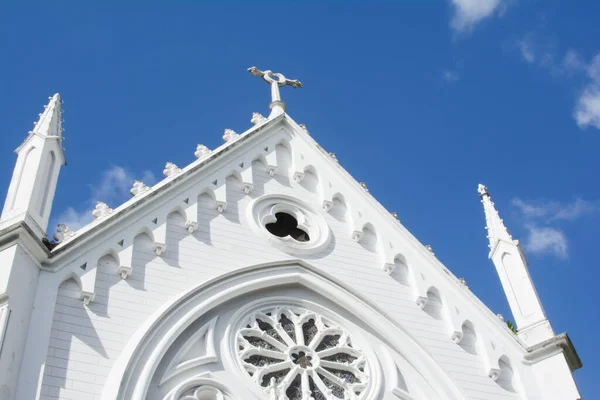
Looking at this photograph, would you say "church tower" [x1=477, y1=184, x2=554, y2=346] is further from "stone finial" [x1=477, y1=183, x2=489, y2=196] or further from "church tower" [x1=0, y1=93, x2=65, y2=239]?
"church tower" [x1=0, y1=93, x2=65, y2=239]

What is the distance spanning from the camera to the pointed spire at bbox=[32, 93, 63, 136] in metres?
13.4

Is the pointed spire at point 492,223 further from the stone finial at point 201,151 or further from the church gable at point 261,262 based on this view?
the stone finial at point 201,151

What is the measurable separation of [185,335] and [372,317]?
3219 millimetres

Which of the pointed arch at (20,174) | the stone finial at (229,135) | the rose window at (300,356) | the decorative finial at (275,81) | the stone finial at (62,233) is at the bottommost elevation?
the rose window at (300,356)

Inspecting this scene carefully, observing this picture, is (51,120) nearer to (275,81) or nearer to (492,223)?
(275,81)

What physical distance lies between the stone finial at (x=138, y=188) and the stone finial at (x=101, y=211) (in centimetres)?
69

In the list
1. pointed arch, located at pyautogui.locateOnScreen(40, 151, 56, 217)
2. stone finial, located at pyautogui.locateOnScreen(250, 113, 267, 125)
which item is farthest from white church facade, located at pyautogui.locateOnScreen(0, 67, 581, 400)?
stone finial, located at pyautogui.locateOnScreen(250, 113, 267, 125)

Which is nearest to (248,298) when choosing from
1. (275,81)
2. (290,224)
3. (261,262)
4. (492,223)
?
(261,262)

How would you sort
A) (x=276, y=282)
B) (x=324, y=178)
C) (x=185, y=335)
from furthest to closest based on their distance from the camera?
(x=324, y=178) < (x=276, y=282) < (x=185, y=335)

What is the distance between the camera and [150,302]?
12.2 m

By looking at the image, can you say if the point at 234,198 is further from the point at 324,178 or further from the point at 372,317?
the point at 372,317

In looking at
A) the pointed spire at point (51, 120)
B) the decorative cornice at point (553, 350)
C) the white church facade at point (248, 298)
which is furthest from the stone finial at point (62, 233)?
the decorative cornice at point (553, 350)

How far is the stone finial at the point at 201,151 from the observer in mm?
15289

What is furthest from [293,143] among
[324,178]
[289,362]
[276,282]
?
[289,362]
